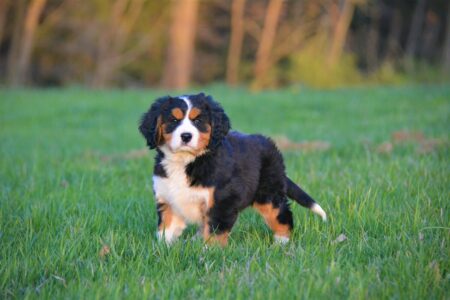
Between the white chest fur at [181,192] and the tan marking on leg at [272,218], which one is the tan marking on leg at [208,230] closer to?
the white chest fur at [181,192]

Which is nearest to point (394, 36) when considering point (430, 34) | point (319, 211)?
point (430, 34)

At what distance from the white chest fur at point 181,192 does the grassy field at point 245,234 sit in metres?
0.22

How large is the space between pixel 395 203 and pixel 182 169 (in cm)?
202

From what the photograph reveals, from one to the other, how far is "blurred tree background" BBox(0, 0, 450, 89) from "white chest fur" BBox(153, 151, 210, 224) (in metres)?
20.3

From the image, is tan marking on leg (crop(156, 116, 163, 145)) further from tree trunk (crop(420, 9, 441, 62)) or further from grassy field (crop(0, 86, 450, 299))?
tree trunk (crop(420, 9, 441, 62))

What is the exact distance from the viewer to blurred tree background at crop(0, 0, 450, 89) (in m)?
26.3

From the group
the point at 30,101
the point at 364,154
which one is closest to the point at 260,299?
the point at 364,154

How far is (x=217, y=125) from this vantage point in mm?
4953

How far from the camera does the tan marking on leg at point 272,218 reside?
202 inches

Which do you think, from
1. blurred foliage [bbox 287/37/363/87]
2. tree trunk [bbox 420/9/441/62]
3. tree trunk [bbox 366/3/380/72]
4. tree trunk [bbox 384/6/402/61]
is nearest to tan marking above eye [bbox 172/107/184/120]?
blurred foliage [bbox 287/37/363/87]

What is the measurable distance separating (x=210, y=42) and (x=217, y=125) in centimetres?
3039

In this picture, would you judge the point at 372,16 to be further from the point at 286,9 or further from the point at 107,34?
the point at 107,34

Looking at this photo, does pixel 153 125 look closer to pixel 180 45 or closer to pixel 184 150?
pixel 184 150

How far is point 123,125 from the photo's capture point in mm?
15227
